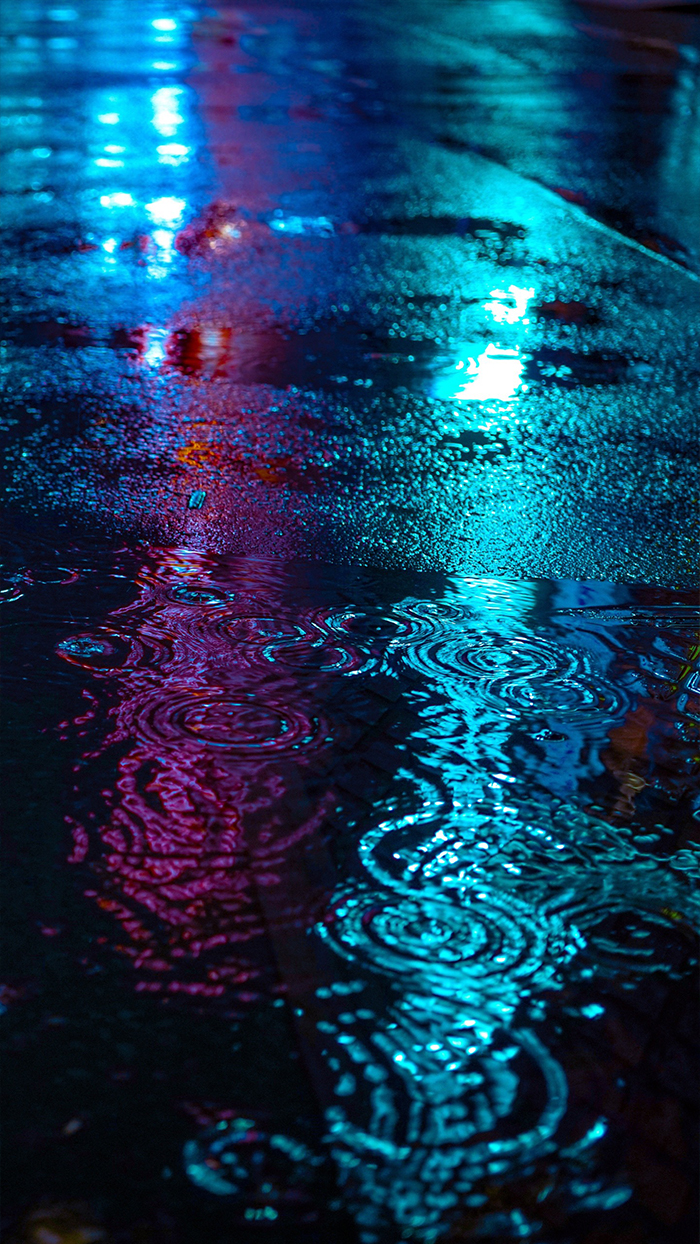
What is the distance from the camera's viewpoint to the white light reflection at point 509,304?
397 cm

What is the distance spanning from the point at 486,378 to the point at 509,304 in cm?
73

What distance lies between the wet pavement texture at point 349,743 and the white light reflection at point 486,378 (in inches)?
0.7

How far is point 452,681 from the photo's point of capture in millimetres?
2041

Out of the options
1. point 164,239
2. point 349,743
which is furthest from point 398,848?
point 164,239

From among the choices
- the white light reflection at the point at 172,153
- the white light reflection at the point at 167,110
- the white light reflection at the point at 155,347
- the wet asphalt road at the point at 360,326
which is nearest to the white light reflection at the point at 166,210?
the wet asphalt road at the point at 360,326

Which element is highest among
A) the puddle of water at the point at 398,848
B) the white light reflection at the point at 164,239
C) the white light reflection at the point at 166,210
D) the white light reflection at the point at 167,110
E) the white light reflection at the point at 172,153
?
the white light reflection at the point at 167,110

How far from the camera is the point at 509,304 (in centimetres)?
410

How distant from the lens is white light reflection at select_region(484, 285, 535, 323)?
13.0 ft

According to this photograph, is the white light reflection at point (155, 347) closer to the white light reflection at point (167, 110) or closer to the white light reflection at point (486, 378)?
the white light reflection at point (486, 378)

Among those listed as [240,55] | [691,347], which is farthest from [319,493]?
[240,55]

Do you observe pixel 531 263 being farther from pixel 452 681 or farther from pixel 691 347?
pixel 452 681

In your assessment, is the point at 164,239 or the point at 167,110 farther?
the point at 167,110

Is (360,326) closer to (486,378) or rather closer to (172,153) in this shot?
(486,378)

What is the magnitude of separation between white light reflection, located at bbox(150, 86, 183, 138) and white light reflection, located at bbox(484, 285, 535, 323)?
3.59 m
